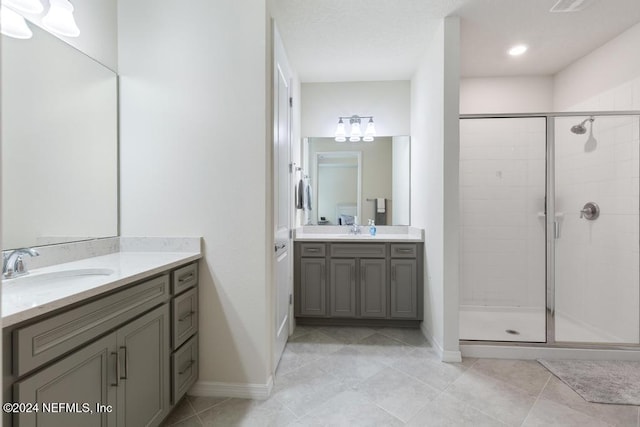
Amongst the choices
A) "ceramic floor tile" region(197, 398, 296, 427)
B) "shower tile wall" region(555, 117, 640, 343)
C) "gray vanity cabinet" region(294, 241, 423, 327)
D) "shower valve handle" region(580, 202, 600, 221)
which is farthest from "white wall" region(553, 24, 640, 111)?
"ceramic floor tile" region(197, 398, 296, 427)

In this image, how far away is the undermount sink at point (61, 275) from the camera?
57.0 inches

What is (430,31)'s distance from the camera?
2.64 metres

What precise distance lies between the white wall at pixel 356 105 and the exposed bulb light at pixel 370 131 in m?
0.08

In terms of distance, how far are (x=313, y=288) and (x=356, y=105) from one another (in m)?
2.05

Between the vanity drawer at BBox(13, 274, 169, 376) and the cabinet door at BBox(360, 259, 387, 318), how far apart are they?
1935 mm

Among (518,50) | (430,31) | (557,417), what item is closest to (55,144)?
(430,31)

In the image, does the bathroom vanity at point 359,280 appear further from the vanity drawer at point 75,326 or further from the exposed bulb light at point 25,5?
the exposed bulb light at point 25,5

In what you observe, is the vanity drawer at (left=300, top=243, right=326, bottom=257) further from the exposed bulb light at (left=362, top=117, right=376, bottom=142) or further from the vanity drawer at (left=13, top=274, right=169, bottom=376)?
the vanity drawer at (left=13, top=274, right=169, bottom=376)

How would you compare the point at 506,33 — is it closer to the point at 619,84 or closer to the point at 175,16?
the point at 619,84

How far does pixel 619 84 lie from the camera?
273cm

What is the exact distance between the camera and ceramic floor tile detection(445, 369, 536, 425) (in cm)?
188

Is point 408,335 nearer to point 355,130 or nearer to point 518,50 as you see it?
point 355,130

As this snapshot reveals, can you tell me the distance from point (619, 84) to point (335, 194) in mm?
2653

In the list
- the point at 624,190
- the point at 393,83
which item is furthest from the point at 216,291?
the point at 624,190
